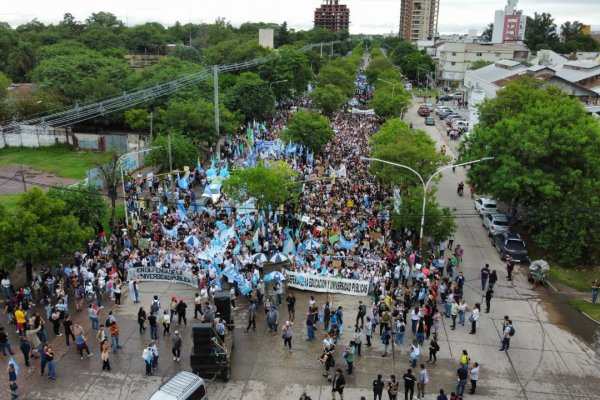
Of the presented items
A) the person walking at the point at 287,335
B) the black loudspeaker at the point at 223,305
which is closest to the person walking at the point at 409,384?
the person walking at the point at 287,335

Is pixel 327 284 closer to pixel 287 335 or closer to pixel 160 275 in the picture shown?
pixel 287 335

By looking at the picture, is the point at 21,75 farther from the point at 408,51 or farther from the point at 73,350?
the point at 408,51

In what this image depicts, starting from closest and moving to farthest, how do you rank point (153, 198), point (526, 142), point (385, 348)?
1. point (385, 348)
2. point (526, 142)
3. point (153, 198)

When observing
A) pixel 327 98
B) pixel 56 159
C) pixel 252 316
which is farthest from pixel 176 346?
pixel 327 98

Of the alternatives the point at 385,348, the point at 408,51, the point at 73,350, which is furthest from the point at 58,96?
the point at 408,51

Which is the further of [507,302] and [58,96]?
[58,96]

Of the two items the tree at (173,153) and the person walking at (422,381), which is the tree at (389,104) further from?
the person walking at (422,381)

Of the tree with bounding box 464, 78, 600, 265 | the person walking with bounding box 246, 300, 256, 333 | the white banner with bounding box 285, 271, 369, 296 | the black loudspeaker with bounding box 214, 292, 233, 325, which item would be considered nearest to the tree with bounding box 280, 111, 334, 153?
the tree with bounding box 464, 78, 600, 265
